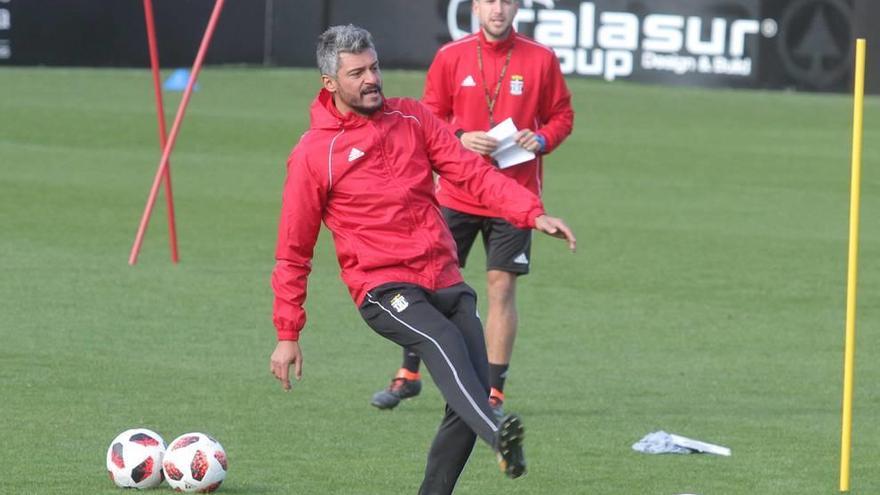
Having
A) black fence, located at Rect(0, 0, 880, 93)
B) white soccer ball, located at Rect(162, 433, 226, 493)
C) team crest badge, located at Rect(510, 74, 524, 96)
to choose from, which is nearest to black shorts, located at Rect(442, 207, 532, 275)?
team crest badge, located at Rect(510, 74, 524, 96)

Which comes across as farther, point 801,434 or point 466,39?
point 466,39

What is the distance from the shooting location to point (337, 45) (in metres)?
7.11

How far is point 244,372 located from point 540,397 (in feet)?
5.78

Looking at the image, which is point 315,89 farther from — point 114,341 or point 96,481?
point 96,481

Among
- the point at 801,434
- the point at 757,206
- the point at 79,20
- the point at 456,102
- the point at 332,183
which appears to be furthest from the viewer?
the point at 79,20

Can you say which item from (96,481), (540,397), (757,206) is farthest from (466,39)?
(757,206)

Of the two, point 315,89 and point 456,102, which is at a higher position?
point 456,102

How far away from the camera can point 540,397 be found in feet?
34.0

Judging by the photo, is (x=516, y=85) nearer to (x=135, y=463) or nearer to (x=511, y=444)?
(x=135, y=463)

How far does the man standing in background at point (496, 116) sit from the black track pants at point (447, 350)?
2.62 meters

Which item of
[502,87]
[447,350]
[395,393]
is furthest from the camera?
[502,87]

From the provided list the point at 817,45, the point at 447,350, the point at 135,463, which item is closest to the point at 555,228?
the point at 447,350

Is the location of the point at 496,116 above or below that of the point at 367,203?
below

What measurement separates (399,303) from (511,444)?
750 millimetres
